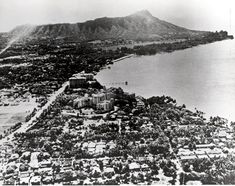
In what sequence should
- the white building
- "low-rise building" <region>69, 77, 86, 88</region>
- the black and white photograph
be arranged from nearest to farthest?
the black and white photograph → the white building → "low-rise building" <region>69, 77, 86, 88</region>

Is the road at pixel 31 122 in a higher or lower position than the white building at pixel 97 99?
lower

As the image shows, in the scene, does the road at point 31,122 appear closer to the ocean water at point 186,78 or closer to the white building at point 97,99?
the white building at point 97,99

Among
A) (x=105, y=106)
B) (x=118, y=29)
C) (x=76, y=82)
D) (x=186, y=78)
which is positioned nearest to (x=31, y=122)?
(x=105, y=106)

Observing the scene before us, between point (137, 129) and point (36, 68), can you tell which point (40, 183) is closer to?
point (137, 129)

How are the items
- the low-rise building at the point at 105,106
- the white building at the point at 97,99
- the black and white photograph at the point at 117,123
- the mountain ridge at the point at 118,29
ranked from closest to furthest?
the black and white photograph at the point at 117,123 < the low-rise building at the point at 105,106 < the white building at the point at 97,99 < the mountain ridge at the point at 118,29

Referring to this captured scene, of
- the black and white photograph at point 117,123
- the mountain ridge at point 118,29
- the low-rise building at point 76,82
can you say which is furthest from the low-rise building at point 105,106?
the mountain ridge at point 118,29

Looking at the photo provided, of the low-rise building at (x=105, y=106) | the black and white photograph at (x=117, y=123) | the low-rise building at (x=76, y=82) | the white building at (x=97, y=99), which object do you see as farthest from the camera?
the low-rise building at (x=76, y=82)

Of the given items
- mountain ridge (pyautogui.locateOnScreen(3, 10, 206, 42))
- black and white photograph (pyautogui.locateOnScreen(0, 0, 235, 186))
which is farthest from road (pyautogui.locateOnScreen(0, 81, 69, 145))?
mountain ridge (pyautogui.locateOnScreen(3, 10, 206, 42))

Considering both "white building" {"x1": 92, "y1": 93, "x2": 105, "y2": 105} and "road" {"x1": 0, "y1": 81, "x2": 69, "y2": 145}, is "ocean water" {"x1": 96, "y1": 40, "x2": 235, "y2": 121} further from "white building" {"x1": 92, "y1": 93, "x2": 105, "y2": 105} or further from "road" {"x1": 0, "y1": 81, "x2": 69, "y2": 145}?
"road" {"x1": 0, "y1": 81, "x2": 69, "y2": 145}
